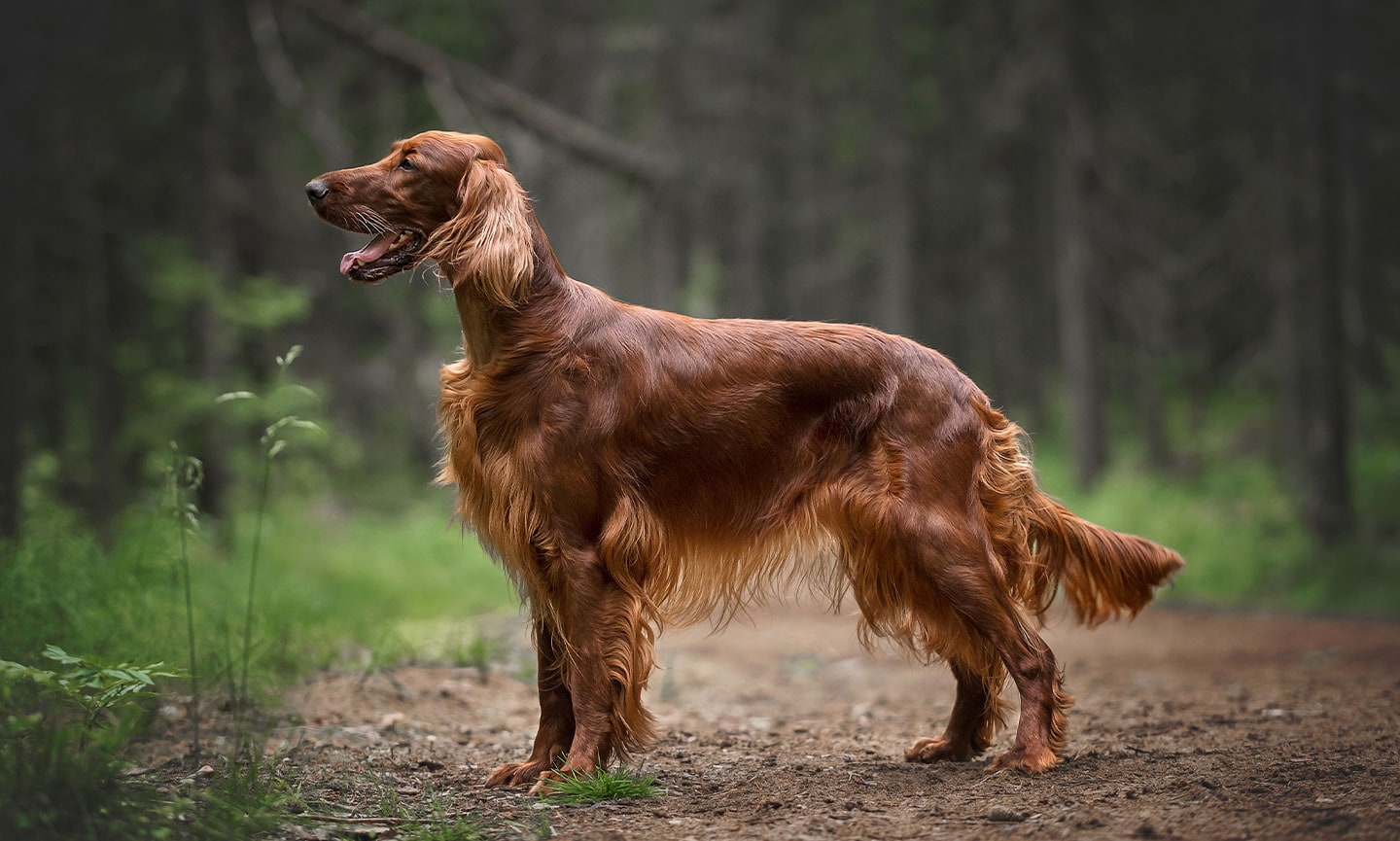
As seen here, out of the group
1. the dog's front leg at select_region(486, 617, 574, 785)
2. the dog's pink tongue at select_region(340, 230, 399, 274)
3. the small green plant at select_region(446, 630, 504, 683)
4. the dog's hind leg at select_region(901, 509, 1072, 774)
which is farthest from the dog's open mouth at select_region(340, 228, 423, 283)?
the small green plant at select_region(446, 630, 504, 683)

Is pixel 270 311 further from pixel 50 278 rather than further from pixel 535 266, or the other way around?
pixel 535 266

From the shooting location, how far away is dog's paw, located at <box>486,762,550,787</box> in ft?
14.0

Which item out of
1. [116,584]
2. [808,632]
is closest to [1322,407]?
[808,632]

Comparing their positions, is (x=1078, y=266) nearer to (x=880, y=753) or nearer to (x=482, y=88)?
(x=482, y=88)

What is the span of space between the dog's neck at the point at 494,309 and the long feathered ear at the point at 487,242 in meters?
0.03

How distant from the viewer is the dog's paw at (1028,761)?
13.7ft

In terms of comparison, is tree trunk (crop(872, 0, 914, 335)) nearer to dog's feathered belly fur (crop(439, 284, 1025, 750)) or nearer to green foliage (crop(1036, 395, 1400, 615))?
green foliage (crop(1036, 395, 1400, 615))

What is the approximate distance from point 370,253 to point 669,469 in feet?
4.36

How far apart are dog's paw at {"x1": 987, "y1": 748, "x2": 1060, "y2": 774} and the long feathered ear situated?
8.01 ft

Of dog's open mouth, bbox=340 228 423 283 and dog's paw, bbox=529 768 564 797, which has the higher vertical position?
dog's open mouth, bbox=340 228 423 283

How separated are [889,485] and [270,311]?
873cm

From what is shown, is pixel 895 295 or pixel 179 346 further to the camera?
pixel 895 295

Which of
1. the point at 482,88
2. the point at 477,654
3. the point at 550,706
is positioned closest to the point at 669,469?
the point at 550,706

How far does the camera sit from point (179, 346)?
12.8 m
